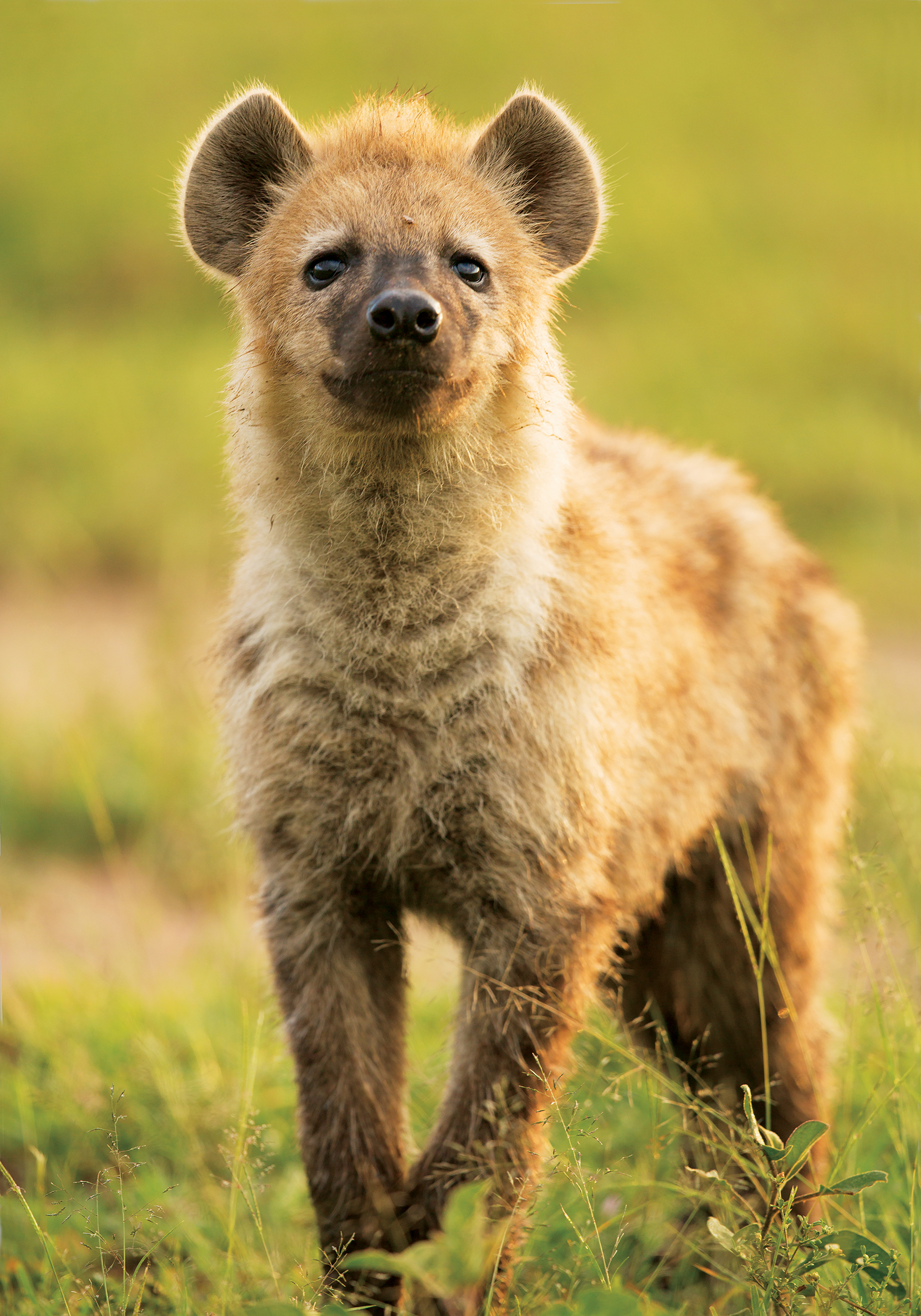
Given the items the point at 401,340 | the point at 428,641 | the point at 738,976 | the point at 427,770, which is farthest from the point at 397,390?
the point at 738,976

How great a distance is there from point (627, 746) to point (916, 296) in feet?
15.3

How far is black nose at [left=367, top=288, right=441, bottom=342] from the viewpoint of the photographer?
2029 mm

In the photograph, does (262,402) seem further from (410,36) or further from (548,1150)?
(410,36)

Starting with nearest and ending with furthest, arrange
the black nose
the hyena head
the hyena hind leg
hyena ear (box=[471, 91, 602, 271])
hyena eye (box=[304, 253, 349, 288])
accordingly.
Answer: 1. the black nose
2. the hyena head
3. hyena eye (box=[304, 253, 349, 288])
4. hyena ear (box=[471, 91, 602, 271])
5. the hyena hind leg

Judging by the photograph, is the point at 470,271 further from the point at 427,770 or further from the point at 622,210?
the point at 622,210

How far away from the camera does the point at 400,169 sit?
2.29m

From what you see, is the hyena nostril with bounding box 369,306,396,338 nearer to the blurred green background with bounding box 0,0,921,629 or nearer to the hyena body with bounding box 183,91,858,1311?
the hyena body with bounding box 183,91,858,1311

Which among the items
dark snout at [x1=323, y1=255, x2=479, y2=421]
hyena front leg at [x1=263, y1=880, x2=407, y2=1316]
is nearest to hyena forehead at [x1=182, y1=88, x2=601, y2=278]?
dark snout at [x1=323, y1=255, x2=479, y2=421]

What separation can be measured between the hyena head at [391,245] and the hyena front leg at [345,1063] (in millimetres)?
845

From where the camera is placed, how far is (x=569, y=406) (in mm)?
2449

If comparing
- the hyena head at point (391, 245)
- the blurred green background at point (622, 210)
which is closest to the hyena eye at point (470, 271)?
the hyena head at point (391, 245)

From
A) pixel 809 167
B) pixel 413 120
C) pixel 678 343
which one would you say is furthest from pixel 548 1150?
pixel 809 167

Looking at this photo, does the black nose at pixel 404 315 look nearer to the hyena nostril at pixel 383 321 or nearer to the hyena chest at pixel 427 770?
the hyena nostril at pixel 383 321

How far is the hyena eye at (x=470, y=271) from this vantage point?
7.43 ft
